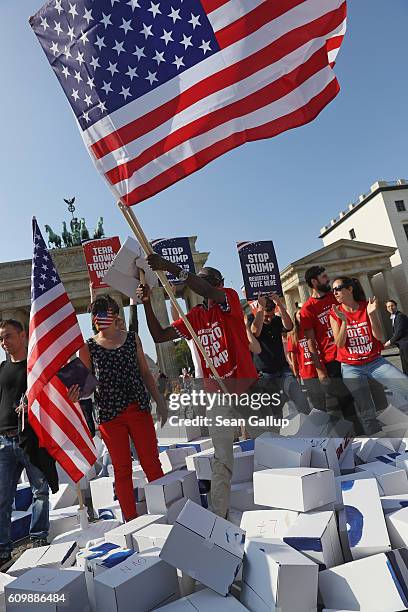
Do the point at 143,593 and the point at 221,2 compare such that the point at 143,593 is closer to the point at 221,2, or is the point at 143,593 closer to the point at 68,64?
the point at 68,64

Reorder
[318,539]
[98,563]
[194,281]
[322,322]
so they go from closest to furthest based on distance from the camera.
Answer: [318,539], [98,563], [194,281], [322,322]

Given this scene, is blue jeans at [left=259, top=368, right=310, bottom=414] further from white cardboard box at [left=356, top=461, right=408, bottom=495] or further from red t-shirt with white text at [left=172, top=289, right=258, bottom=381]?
white cardboard box at [left=356, top=461, right=408, bottom=495]

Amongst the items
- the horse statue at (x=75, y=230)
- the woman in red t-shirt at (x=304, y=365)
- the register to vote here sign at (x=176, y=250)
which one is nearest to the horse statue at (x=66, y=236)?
the horse statue at (x=75, y=230)

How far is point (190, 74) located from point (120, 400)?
2.41 meters

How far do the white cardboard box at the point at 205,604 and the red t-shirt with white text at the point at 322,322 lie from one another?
11.3 feet

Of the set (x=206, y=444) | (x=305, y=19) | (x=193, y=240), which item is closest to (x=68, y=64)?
(x=305, y=19)

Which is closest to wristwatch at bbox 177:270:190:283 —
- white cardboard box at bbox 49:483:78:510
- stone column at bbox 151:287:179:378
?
white cardboard box at bbox 49:483:78:510

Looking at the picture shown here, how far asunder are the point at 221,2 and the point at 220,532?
3.25 meters

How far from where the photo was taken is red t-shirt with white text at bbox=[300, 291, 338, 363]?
5.18m

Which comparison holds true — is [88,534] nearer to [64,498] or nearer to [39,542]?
[39,542]

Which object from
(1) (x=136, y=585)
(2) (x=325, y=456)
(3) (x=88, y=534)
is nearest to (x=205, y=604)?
(1) (x=136, y=585)

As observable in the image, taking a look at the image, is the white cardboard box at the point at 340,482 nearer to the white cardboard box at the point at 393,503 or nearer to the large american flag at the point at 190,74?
the white cardboard box at the point at 393,503

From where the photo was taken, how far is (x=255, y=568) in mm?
2098

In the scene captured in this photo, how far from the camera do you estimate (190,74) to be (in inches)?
125
